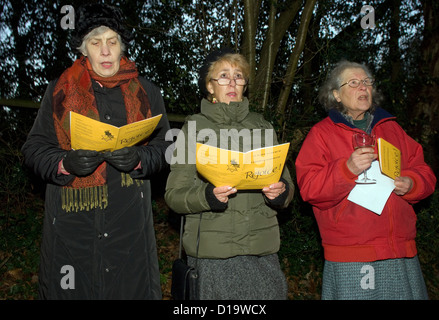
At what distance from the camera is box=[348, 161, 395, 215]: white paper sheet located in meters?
2.87

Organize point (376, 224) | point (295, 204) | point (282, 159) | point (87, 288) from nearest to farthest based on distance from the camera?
point (282, 159) < point (87, 288) < point (376, 224) < point (295, 204)

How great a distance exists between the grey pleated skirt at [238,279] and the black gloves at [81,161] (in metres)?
0.93

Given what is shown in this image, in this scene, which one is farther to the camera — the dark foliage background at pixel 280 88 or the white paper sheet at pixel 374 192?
the dark foliage background at pixel 280 88

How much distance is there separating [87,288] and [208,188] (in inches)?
42.3

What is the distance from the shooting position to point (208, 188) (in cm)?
251

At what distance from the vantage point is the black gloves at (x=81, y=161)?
2.53m

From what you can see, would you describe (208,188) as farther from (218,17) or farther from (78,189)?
(218,17)

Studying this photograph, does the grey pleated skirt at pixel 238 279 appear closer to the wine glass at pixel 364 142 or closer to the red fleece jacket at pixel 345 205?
the red fleece jacket at pixel 345 205

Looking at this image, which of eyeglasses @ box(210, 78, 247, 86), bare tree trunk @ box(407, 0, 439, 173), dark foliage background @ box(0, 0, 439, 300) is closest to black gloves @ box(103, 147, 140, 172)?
eyeglasses @ box(210, 78, 247, 86)

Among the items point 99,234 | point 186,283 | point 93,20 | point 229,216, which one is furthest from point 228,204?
point 93,20

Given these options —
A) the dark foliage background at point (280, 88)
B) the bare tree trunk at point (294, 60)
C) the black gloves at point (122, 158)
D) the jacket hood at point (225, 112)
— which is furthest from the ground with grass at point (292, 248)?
the jacket hood at point (225, 112)

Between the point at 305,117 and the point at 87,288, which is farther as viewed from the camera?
the point at 305,117

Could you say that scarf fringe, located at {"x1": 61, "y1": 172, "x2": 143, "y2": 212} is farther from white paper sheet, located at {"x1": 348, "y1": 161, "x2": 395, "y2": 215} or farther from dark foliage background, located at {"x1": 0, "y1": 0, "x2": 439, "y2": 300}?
dark foliage background, located at {"x1": 0, "y1": 0, "x2": 439, "y2": 300}

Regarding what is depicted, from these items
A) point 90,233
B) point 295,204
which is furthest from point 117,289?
point 295,204
